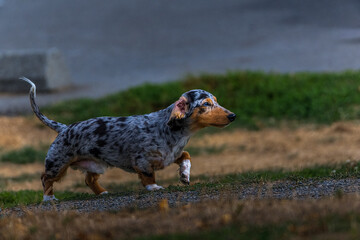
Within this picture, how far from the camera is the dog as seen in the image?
7465mm

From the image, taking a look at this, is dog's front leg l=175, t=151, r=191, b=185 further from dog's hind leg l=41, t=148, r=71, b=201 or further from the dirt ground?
the dirt ground

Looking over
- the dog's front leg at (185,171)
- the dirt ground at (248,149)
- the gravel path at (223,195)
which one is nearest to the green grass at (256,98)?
the dirt ground at (248,149)

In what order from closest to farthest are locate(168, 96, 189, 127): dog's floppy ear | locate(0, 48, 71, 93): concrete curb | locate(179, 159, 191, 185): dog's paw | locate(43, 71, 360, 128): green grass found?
locate(168, 96, 189, 127): dog's floppy ear → locate(179, 159, 191, 185): dog's paw → locate(43, 71, 360, 128): green grass → locate(0, 48, 71, 93): concrete curb

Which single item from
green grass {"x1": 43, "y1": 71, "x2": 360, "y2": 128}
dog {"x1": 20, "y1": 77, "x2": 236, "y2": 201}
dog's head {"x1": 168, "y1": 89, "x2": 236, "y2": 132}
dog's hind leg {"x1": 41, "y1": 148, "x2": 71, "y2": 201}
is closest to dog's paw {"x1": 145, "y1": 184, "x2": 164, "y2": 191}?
dog {"x1": 20, "y1": 77, "x2": 236, "y2": 201}

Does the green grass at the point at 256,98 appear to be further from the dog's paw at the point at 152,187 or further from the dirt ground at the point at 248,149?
the dog's paw at the point at 152,187

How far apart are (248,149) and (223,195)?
765 centimetres

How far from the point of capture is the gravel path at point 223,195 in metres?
6.30

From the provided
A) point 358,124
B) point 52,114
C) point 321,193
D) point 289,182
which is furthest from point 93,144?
point 52,114

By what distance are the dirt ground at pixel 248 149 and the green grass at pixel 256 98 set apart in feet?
2.46

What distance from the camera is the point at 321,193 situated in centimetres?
637

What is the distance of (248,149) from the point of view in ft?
46.0

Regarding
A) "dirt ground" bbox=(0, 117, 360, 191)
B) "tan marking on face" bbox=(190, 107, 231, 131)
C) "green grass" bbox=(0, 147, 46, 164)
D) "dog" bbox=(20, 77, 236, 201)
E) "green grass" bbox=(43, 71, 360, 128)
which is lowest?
"green grass" bbox=(0, 147, 46, 164)

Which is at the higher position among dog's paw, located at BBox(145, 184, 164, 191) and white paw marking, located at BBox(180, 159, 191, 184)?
white paw marking, located at BBox(180, 159, 191, 184)

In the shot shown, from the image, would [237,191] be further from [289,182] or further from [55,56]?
[55,56]
